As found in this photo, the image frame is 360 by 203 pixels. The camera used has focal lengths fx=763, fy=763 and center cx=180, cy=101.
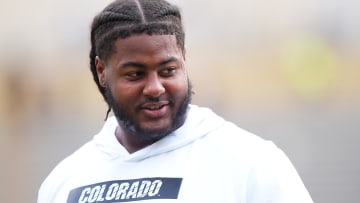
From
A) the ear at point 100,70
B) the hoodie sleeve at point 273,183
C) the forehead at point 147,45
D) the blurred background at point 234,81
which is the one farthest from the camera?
the blurred background at point 234,81

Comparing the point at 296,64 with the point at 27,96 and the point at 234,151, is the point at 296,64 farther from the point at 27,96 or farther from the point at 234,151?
the point at 234,151

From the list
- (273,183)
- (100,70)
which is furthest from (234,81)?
(273,183)

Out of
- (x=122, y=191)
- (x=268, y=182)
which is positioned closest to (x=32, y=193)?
(x=122, y=191)

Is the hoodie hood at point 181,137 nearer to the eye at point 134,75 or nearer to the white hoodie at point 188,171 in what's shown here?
the white hoodie at point 188,171

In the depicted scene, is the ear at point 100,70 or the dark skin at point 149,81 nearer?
the dark skin at point 149,81

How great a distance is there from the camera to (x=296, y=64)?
130 inches

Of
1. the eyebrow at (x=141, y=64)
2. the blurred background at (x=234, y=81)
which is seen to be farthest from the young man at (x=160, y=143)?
the blurred background at (x=234, y=81)

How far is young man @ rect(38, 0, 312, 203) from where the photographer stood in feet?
5.36

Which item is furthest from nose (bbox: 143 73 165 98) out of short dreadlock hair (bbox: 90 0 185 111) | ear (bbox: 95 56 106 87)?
ear (bbox: 95 56 106 87)

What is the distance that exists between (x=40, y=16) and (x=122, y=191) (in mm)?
1877

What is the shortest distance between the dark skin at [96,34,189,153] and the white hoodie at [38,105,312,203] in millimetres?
63

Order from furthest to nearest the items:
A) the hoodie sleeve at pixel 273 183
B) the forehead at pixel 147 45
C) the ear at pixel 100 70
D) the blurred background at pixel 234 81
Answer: the blurred background at pixel 234 81 → the ear at pixel 100 70 → the forehead at pixel 147 45 → the hoodie sleeve at pixel 273 183

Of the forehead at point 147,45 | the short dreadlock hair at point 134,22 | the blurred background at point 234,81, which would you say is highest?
the short dreadlock hair at point 134,22

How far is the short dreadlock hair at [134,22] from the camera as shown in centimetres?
173
